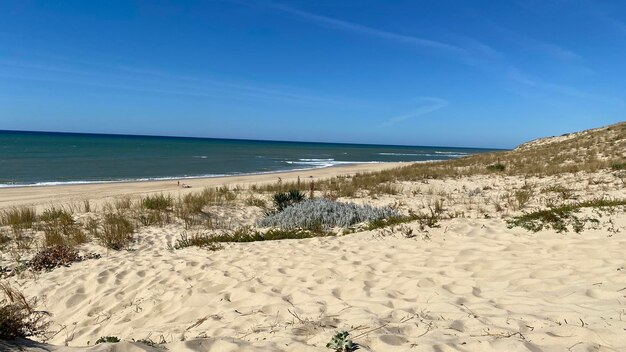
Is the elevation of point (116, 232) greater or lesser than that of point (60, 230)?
greater

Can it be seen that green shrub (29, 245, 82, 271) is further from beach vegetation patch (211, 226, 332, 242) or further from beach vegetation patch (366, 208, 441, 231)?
beach vegetation patch (366, 208, 441, 231)

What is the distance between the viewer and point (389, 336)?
125 inches

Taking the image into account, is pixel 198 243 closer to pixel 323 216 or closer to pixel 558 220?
pixel 323 216

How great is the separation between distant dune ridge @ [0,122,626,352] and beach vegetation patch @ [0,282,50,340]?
12 centimetres

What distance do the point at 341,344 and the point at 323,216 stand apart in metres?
6.28

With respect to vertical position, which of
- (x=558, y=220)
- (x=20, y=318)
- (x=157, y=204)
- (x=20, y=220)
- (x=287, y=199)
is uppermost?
(x=558, y=220)

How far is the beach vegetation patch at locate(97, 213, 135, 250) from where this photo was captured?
761cm

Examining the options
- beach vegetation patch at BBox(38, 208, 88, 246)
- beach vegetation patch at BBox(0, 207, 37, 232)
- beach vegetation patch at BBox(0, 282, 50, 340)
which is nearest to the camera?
beach vegetation patch at BBox(0, 282, 50, 340)

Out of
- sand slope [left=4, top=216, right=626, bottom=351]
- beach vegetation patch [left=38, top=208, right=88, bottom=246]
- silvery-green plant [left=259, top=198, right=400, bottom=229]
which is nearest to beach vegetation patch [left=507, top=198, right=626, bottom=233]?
sand slope [left=4, top=216, right=626, bottom=351]

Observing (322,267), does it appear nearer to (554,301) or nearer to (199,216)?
(554,301)

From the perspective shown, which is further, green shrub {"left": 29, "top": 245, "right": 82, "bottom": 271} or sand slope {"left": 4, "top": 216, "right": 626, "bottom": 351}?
green shrub {"left": 29, "top": 245, "right": 82, "bottom": 271}

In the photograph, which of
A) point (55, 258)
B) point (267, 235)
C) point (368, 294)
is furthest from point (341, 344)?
point (55, 258)

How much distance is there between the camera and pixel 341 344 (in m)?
3.00

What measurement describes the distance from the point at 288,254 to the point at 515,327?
3.95 m
